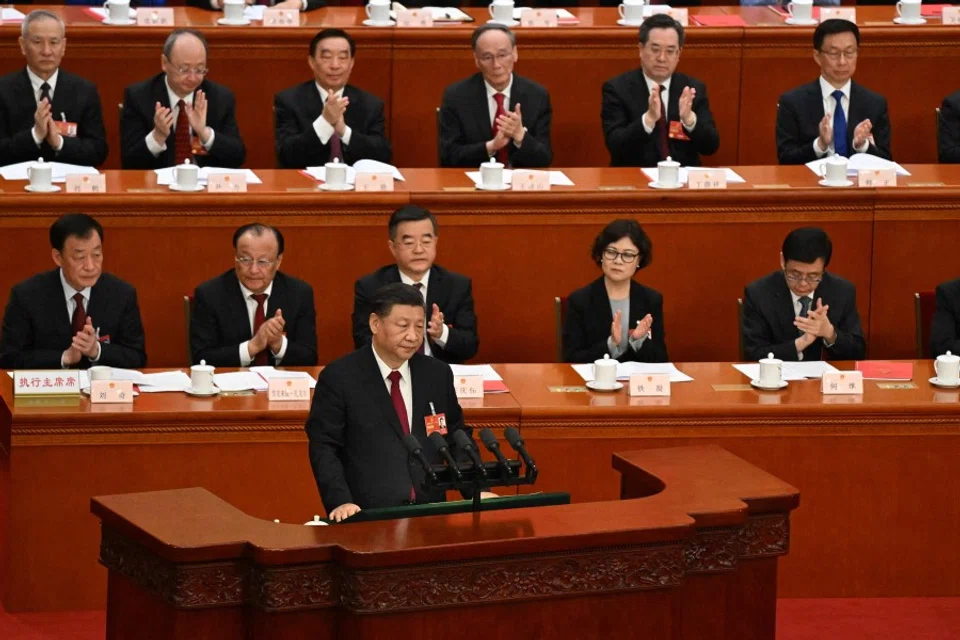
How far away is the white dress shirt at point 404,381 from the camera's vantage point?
4.44m

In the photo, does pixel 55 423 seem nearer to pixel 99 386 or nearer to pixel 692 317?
Answer: pixel 99 386

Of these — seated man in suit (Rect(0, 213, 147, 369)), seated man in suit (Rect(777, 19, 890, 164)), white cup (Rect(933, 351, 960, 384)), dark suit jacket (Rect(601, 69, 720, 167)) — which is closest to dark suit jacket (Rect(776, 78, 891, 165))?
seated man in suit (Rect(777, 19, 890, 164))

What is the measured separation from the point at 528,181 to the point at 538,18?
141 centimetres

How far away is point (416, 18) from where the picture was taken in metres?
7.56

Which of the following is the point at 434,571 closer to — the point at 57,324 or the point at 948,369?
the point at 948,369

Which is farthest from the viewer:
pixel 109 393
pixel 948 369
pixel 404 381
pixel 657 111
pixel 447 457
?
pixel 657 111

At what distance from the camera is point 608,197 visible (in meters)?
6.36

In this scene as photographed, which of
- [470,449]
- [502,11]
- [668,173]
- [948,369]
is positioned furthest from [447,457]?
[502,11]

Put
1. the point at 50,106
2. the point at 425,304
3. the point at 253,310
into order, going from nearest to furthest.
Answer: the point at 425,304
the point at 253,310
the point at 50,106

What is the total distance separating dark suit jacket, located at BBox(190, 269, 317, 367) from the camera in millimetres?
5781

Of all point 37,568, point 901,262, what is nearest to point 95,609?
point 37,568

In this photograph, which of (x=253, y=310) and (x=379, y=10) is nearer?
(x=253, y=310)

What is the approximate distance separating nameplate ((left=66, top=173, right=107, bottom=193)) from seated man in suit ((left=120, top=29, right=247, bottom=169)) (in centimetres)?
62

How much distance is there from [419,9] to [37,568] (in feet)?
11.6
